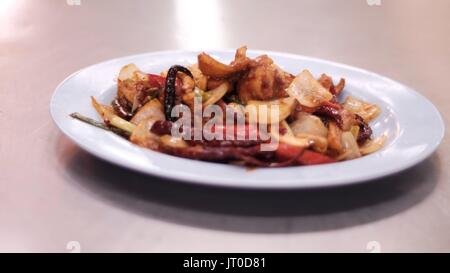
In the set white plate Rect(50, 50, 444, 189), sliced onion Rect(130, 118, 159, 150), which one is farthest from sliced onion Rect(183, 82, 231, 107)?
white plate Rect(50, 50, 444, 189)

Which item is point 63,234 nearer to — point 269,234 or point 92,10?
point 269,234

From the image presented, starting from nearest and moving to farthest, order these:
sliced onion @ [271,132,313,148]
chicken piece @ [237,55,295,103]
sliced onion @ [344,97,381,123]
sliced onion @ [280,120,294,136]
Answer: sliced onion @ [271,132,313,148], sliced onion @ [280,120,294,136], chicken piece @ [237,55,295,103], sliced onion @ [344,97,381,123]

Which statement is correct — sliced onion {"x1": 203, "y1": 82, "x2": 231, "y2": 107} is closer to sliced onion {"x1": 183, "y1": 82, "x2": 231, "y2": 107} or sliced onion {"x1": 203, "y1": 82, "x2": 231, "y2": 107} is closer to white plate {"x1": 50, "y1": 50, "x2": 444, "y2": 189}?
sliced onion {"x1": 183, "y1": 82, "x2": 231, "y2": 107}

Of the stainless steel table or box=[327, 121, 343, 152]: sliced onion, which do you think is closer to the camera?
the stainless steel table

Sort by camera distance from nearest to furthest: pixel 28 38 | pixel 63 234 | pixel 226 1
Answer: pixel 63 234 → pixel 28 38 → pixel 226 1

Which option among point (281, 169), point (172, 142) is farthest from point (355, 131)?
point (172, 142)

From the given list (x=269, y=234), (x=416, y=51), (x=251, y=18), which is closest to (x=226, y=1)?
(x=251, y=18)

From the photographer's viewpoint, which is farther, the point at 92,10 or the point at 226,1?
the point at 226,1

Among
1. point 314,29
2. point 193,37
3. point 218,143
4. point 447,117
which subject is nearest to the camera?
point 218,143
